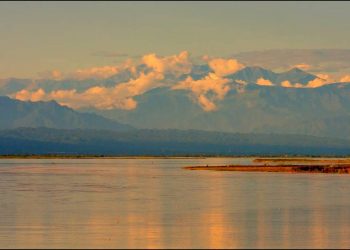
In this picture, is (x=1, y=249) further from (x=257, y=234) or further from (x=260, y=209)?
(x=260, y=209)

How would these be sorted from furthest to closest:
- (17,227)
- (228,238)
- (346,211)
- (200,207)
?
(200,207)
(346,211)
(17,227)
(228,238)

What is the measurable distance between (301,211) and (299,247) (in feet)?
68.6

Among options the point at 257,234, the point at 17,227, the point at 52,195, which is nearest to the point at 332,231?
the point at 257,234

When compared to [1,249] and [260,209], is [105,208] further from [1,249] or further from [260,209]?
[1,249]

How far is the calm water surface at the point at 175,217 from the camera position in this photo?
168 ft

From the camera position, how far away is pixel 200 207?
73.3m

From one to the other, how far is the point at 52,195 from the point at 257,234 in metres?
35.9

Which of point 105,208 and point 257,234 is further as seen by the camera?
point 105,208

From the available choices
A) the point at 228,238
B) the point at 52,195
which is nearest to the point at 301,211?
the point at 228,238

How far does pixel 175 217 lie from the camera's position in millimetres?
64438

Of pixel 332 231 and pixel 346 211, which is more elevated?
pixel 346 211

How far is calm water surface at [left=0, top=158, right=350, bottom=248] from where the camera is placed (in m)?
51.2

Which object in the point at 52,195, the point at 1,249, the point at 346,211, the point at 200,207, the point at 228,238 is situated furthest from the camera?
the point at 52,195

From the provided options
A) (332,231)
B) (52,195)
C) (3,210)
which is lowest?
(332,231)
